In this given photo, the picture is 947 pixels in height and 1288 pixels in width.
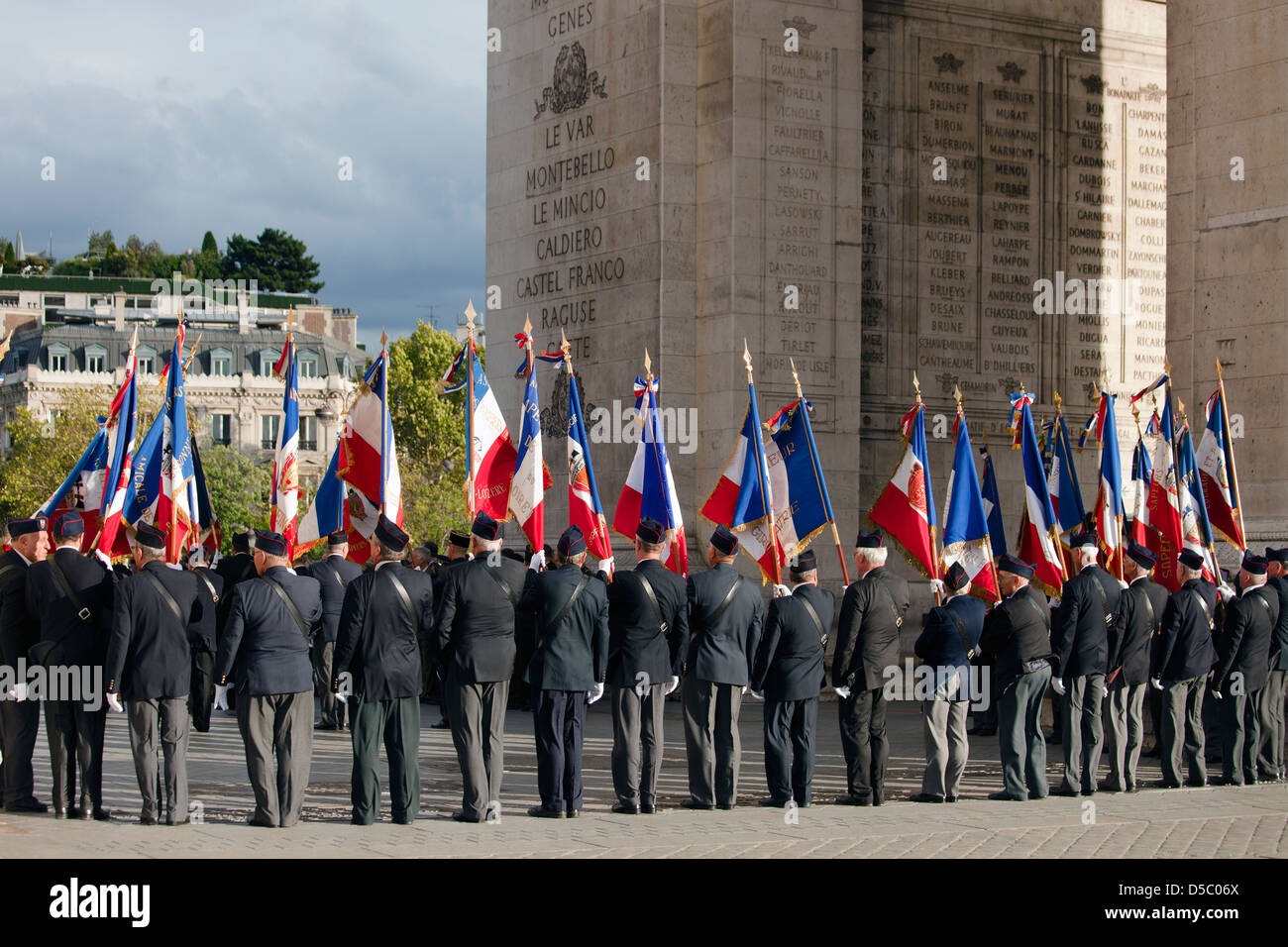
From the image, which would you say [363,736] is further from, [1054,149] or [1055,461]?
[1054,149]

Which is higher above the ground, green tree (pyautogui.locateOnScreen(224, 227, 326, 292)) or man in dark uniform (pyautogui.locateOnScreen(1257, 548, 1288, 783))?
green tree (pyautogui.locateOnScreen(224, 227, 326, 292))

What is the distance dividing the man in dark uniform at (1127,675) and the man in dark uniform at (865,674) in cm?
236

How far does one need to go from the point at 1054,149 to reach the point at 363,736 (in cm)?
1646

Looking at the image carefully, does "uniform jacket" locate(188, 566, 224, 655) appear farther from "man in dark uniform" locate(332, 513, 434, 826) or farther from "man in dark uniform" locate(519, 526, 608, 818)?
"man in dark uniform" locate(519, 526, 608, 818)

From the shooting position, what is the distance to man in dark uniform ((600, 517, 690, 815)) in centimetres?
1373

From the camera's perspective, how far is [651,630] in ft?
45.9

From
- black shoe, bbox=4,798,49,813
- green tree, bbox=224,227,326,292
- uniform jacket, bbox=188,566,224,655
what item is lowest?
black shoe, bbox=4,798,49,813

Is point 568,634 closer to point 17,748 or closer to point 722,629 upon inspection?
point 722,629

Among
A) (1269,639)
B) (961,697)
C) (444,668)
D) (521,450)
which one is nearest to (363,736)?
(444,668)

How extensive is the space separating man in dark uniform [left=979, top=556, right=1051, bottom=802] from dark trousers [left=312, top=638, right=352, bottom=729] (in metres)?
8.03

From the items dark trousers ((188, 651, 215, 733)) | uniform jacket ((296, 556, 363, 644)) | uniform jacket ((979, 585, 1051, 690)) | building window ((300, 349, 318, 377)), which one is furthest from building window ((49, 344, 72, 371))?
uniform jacket ((979, 585, 1051, 690))

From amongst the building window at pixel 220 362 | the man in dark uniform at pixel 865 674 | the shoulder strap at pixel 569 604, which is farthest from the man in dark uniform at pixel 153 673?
the building window at pixel 220 362

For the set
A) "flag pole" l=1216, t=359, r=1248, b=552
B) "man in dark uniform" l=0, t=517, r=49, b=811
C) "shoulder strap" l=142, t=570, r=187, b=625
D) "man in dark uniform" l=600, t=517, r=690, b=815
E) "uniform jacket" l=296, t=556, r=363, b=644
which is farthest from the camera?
"uniform jacket" l=296, t=556, r=363, b=644

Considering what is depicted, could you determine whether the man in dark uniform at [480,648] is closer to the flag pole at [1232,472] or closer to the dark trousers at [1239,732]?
the dark trousers at [1239,732]
